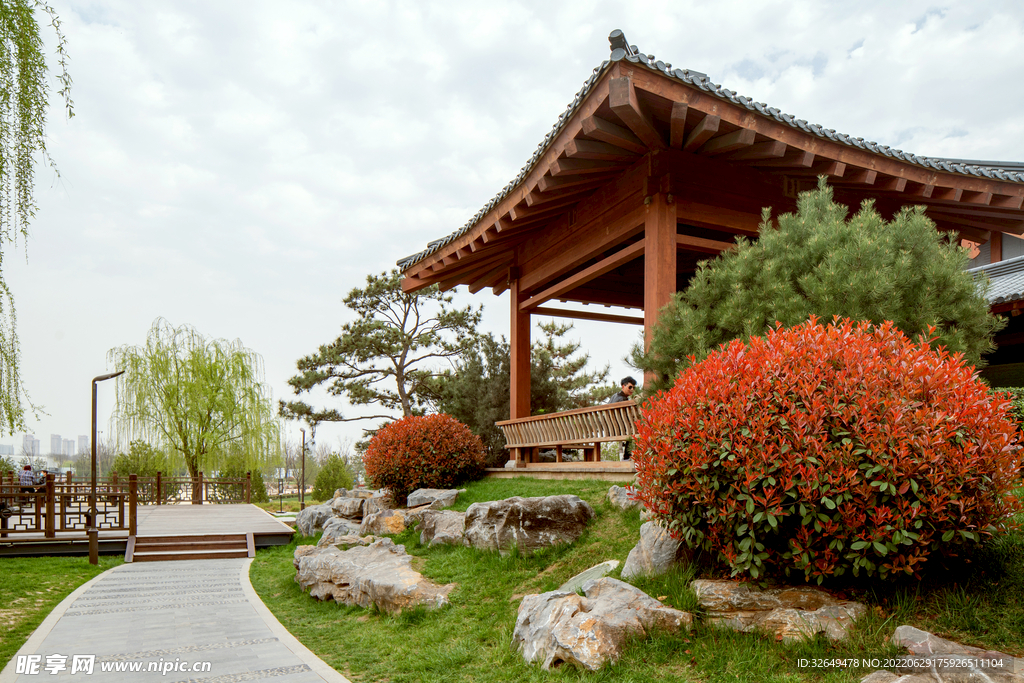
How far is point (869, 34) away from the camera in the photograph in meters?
9.60

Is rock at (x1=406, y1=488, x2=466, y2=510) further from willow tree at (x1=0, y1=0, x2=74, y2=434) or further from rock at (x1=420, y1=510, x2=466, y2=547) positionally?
willow tree at (x1=0, y1=0, x2=74, y2=434)

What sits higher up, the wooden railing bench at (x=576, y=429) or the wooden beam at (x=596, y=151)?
the wooden beam at (x=596, y=151)

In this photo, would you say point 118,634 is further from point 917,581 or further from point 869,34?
point 869,34

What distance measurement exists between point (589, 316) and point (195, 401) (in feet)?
59.6

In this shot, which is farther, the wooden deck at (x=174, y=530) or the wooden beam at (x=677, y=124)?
the wooden deck at (x=174, y=530)

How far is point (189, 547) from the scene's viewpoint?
1258 cm

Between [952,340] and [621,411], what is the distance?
340 cm

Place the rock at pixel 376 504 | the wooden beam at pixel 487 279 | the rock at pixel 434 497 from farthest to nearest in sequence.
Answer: the wooden beam at pixel 487 279 → the rock at pixel 376 504 → the rock at pixel 434 497

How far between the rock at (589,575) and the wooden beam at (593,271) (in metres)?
3.95

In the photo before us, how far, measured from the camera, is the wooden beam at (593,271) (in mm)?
7816

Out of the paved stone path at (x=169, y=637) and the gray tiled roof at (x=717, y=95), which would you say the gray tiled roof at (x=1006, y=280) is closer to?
the gray tiled roof at (x=717, y=95)

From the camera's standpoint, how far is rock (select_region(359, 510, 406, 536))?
8555 mm

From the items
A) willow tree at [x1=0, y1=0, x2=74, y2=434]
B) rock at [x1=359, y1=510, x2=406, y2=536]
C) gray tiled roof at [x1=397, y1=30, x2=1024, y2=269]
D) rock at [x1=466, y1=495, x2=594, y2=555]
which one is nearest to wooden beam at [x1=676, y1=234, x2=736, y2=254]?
gray tiled roof at [x1=397, y1=30, x2=1024, y2=269]

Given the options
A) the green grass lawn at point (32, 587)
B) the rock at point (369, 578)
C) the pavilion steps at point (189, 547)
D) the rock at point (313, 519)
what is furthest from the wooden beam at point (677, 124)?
the pavilion steps at point (189, 547)
